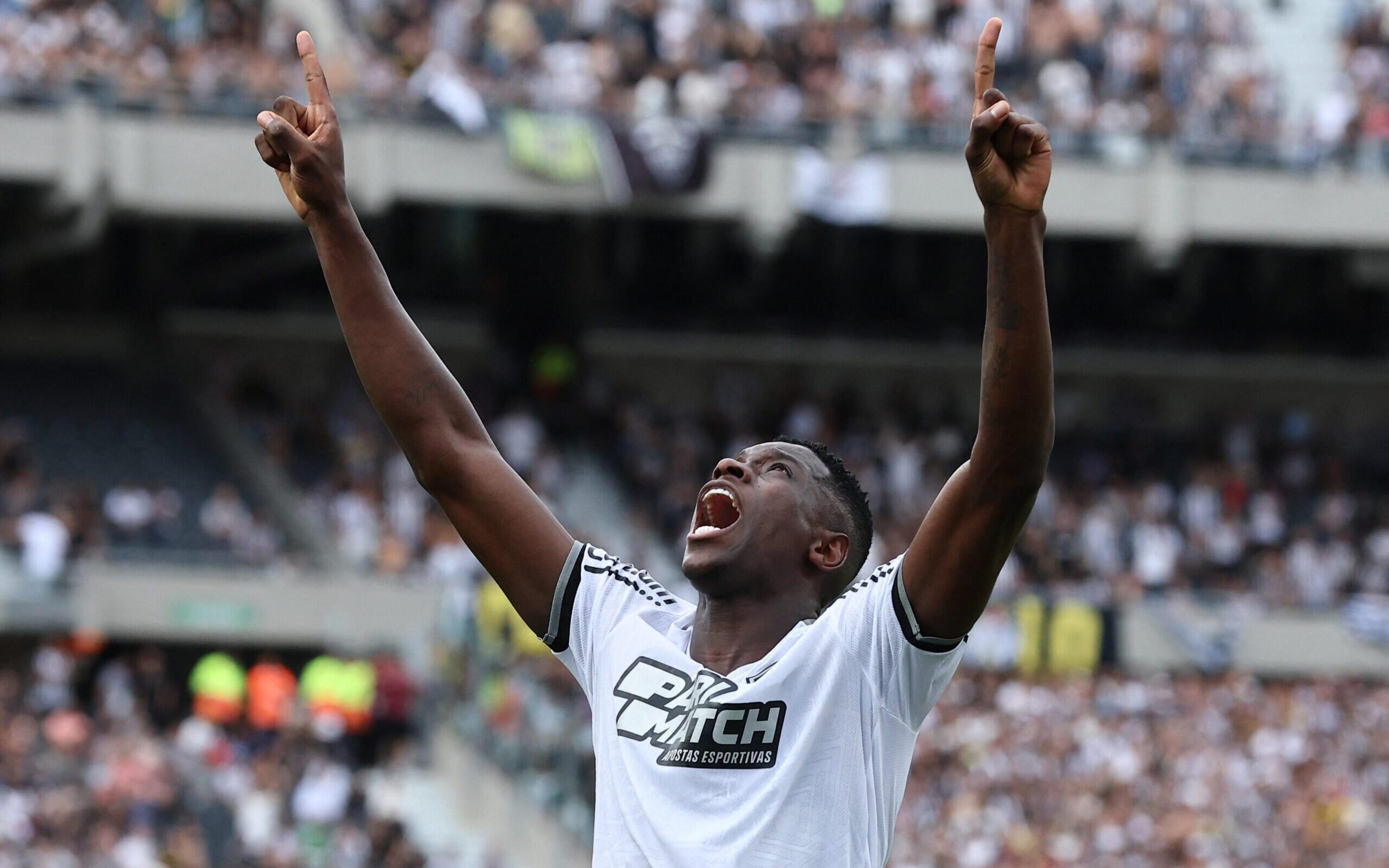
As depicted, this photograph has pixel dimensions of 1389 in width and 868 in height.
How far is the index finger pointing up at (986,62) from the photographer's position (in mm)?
3031

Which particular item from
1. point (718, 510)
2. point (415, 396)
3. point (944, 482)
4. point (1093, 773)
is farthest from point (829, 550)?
point (944, 482)

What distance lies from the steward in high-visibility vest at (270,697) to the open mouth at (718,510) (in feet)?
45.9

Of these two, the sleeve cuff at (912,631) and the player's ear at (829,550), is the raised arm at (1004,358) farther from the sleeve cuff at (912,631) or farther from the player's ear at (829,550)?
the player's ear at (829,550)

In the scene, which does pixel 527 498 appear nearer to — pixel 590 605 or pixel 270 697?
pixel 590 605

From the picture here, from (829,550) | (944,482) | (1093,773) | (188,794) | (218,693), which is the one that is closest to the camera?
(829,550)

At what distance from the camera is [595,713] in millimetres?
3443

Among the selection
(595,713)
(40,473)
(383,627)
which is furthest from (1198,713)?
(595,713)

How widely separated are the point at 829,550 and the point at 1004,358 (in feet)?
2.10

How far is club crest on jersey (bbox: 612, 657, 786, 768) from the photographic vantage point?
127 inches

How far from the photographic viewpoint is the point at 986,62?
3062mm

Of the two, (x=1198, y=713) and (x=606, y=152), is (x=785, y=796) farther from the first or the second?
(x=606, y=152)

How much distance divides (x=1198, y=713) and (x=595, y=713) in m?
14.8

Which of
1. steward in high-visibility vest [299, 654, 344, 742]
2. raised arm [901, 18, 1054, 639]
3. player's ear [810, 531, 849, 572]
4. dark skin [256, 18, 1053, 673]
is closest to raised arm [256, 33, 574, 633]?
dark skin [256, 18, 1053, 673]

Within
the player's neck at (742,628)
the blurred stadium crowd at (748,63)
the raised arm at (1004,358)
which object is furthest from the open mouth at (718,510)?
the blurred stadium crowd at (748,63)
